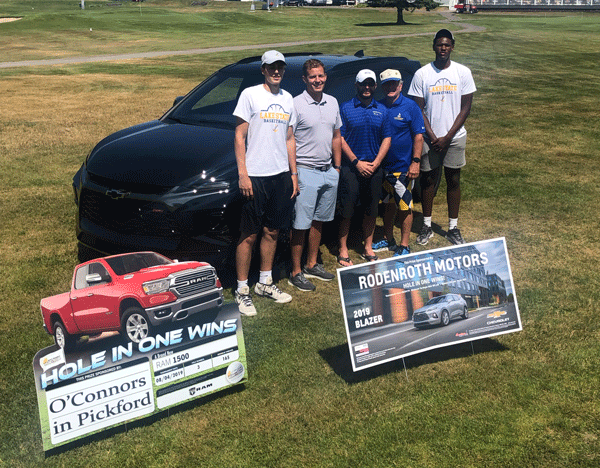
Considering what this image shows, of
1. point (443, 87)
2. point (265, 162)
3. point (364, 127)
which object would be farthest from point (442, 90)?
point (265, 162)

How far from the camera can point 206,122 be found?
598cm

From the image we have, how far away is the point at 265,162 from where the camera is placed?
15.0ft

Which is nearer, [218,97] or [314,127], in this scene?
[314,127]

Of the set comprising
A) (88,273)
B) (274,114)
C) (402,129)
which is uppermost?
(274,114)

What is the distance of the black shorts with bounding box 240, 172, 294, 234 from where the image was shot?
4.63 m

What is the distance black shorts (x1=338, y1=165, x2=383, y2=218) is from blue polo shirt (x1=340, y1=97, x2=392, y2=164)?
16 centimetres

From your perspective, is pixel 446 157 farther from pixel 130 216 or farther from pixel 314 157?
pixel 130 216

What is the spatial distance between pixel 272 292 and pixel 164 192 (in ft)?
3.74

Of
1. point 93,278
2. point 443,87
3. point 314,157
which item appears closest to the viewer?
point 93,278

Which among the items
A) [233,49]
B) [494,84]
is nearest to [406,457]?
[494,84]

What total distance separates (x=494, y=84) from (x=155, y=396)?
660 inches

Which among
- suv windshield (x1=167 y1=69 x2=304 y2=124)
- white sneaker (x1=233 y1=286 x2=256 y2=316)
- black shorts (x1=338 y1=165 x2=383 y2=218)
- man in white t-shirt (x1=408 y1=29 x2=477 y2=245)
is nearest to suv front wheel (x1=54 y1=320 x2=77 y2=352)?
white sneaker (x1=233 y1=286 x2=256 y2=316)

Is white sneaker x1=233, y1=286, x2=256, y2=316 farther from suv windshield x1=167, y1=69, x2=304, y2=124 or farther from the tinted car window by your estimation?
suv windshield x1=167, y1=69, x2=304, y2=124

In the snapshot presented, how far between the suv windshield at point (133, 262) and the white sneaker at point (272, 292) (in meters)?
1.16
